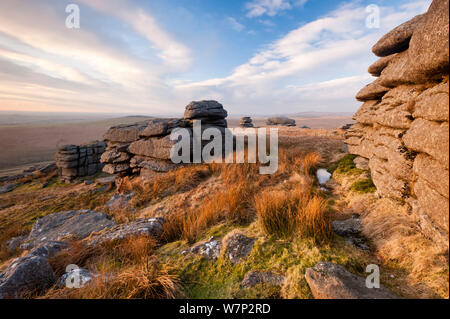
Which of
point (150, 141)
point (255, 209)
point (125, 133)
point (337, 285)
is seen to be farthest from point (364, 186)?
point (125, 133)

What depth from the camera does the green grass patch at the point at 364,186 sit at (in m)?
4.33

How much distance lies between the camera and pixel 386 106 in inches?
184

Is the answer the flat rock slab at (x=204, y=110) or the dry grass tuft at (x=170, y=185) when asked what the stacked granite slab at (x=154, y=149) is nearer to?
the flat rock slab at (x=204, y=110)

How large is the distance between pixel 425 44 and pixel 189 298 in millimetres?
5073

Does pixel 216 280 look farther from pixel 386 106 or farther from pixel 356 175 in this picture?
pixel 386 106

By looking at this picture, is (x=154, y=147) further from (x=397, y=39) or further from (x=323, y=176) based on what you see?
(x=397, y=39)

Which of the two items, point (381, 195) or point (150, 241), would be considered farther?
point (381, 195)

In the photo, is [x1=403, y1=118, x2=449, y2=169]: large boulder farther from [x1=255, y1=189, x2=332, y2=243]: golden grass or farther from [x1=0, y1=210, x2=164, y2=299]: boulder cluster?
[x1=0, y1=210, x2=164, y2=299]: boulder cluster

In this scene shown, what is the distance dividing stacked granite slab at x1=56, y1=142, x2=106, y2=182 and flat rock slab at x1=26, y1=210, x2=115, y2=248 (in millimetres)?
17299

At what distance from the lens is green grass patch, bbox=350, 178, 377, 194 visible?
14.2ft

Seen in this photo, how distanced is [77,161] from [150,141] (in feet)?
57.4
